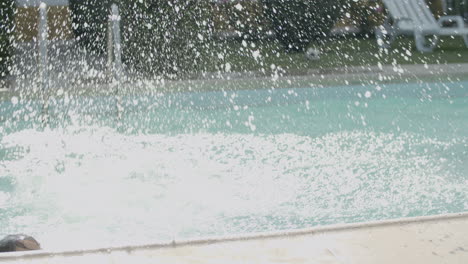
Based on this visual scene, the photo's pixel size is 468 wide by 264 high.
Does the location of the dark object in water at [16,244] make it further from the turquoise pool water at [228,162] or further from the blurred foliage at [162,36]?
the blurred foliage at [162,36]

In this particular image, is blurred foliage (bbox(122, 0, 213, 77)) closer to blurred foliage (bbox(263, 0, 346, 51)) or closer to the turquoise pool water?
the turquoise pool water

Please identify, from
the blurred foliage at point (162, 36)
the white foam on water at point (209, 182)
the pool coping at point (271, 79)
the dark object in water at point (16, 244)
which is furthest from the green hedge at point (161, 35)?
the dark object in water at point (16, 244)

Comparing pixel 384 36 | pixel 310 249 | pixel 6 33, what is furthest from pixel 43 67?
pixel 384 36

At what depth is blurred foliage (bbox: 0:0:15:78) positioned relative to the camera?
27.7ft

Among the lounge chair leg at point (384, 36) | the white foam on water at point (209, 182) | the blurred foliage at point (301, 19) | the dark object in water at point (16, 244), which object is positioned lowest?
the white foam on water at point (209, 182)

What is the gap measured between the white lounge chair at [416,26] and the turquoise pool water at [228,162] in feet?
10.1

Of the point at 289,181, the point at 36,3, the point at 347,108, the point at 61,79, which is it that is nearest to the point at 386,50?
the point at 347,108

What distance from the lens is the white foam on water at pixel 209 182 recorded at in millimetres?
3869

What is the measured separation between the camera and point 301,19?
34.6 ft

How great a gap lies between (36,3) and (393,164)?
9288mm

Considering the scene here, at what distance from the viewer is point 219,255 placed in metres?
2.40

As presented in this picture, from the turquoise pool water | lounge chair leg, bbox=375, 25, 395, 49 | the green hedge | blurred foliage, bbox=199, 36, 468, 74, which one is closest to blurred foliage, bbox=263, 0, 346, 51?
blurred foliage, bbox=199, 36, 468, 74

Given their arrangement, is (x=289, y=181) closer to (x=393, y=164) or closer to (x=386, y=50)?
(x=393, y=164)

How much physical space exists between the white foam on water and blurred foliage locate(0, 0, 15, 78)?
2.56 m
